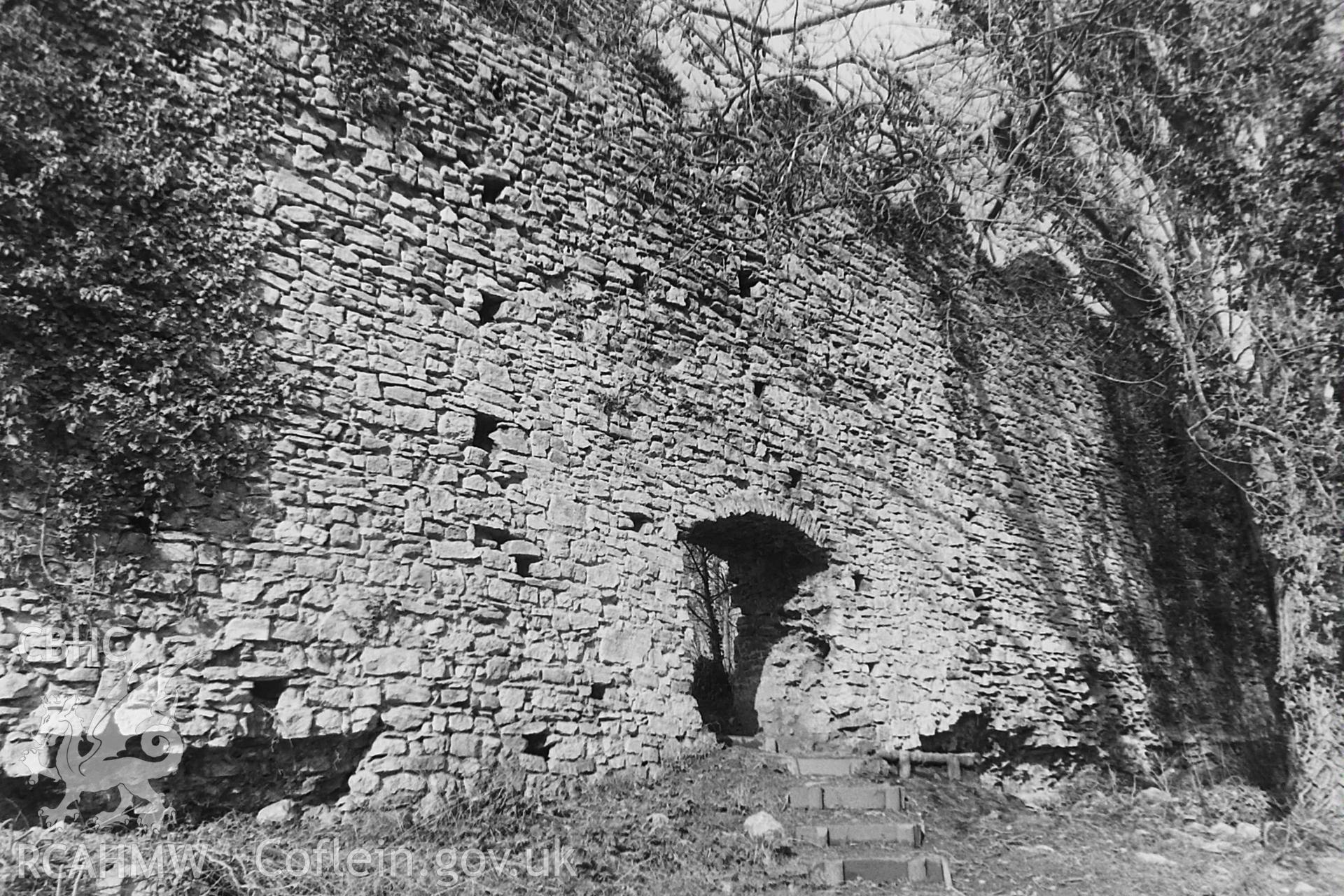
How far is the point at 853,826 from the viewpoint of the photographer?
4.74 metres

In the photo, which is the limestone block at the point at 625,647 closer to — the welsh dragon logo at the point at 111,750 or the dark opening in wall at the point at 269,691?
the dark opening in wall at the point at 269,691

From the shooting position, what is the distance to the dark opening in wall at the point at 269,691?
3.94 m

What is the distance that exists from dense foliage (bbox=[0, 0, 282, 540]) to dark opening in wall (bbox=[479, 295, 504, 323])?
131 cm

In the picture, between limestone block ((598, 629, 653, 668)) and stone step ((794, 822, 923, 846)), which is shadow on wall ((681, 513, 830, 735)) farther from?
stone step ((794, 822, 923, 846))

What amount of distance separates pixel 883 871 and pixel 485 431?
3.25 metres

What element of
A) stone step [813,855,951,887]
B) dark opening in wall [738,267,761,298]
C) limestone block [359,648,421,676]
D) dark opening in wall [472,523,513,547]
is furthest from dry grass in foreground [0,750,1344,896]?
dark opening in wall [738,267,761,298]

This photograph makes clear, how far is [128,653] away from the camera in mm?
3633

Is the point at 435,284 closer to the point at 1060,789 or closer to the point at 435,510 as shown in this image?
the point at 435,510

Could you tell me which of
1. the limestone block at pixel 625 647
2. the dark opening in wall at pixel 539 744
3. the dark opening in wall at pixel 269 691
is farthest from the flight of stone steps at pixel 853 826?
the dark opening in wall at pixel 269 691

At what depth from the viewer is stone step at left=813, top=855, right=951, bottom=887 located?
165 inches

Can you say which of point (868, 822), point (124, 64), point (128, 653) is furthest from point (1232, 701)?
point (124, 64)

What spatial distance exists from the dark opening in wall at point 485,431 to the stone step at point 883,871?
2.91 metres

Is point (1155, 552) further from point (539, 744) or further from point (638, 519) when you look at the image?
point (539, 744)

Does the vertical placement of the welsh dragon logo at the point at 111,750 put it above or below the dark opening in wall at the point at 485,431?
below
